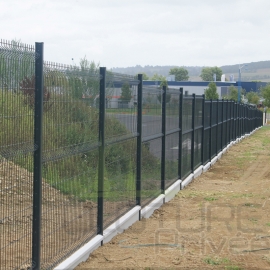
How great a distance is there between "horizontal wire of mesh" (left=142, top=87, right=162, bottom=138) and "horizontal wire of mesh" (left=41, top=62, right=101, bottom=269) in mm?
2457

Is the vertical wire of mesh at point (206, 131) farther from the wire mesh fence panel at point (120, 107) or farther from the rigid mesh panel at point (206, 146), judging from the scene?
the wire mesh fence panel at point (120, 107)

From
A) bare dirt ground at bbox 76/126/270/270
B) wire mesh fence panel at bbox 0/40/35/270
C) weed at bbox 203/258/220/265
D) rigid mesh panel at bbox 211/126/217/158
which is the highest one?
wire mesh fence panel at bbox 0/40/35/270

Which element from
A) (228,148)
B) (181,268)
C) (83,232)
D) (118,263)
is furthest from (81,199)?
(228,148)

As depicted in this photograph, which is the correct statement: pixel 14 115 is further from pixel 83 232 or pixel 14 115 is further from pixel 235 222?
pixel 235 222

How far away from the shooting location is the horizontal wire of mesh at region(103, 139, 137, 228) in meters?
7.84

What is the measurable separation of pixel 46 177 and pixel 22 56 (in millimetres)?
1309

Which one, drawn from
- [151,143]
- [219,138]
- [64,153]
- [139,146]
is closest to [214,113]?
[219,138]

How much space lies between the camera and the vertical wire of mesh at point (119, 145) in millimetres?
7766

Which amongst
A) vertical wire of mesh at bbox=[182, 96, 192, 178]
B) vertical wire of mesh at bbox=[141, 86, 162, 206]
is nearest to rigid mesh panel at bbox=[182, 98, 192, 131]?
vertical wire of mesh at bbox=[182, 96, 192, 178]

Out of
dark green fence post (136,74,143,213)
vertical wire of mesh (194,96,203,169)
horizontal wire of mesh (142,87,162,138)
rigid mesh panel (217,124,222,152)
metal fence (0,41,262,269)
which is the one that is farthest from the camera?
rigid mesh panel (217,124,222,152)

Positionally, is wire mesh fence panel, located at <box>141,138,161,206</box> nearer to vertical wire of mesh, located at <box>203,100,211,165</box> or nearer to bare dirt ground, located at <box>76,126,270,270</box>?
bare dirt ground, located at <box>76,126,270,270</box>

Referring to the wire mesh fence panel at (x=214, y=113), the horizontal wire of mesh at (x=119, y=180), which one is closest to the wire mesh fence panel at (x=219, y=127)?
the wire mesh fence panel at (x=214, y=113)

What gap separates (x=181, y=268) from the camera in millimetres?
6820

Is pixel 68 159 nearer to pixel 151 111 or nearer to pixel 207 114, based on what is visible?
pixel 151 111
